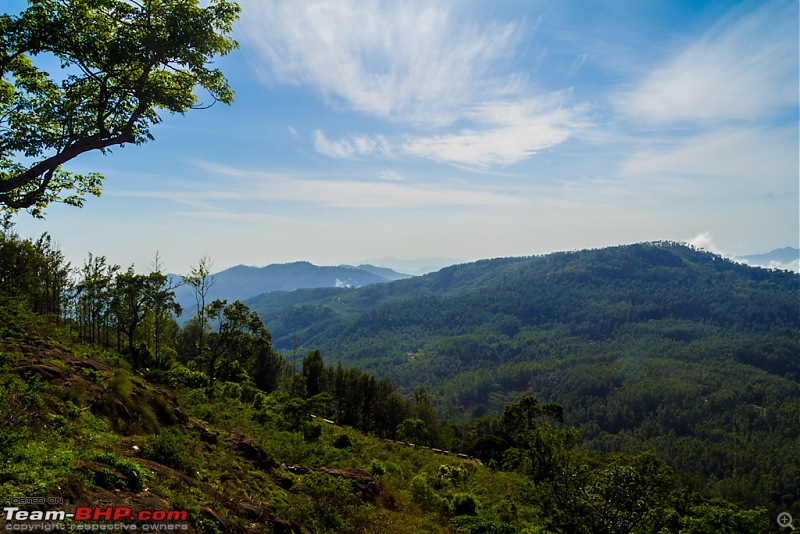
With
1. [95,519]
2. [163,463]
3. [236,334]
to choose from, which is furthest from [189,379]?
[95,519]

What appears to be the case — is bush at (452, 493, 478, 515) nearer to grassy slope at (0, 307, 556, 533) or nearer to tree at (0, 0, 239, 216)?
grassy slope at (0, 307, 556, 533)

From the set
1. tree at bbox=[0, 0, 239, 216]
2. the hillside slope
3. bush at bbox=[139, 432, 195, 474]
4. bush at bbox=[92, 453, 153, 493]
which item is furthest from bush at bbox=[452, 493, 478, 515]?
tree at bbox=[0, 0, 239, 216]

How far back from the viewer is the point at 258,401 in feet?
96.1

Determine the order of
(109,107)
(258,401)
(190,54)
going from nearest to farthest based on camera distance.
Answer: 1. (190,54)
2. (109,107)
3. (258,401)

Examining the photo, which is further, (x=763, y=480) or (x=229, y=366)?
(x=763, y=480)

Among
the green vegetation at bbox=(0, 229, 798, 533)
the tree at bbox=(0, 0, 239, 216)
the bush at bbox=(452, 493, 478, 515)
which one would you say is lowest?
the bush at bbox=(452, 493, 478, 515)

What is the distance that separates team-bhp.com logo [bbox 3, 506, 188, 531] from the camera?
6.22m

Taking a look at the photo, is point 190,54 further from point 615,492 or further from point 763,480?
point 763,480

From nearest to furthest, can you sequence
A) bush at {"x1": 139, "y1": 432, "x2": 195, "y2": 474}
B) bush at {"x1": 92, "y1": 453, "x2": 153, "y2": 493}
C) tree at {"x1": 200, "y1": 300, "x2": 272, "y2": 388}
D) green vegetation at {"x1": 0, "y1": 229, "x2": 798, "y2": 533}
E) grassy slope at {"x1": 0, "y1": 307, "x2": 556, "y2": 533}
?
grassy slope at {"x1": 0, "y1": 307, "x2": 556, "y2": 533} → bush at {"x1": 92, "y1": 453, "x2": 153, "y2": 493} → green vegetation at {"x1": 0, "y1": 229, "x2": 798, "y2": 533} → bush at {"x1": 139, "y1": 432, "x2": 195, "y2": 474} → tree at {"x1": 200, "y1": 300, "x2": 272, "y2": 388}

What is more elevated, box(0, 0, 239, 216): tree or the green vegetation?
box(0, 0, 239, 216): tree

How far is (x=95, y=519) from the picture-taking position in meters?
7.00

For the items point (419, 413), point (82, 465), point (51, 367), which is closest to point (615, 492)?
point (82, 465)

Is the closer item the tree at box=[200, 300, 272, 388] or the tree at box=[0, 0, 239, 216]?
the tree at box=[0, 0, 239, 216]

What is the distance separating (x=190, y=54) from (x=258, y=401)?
25956 millimetres
